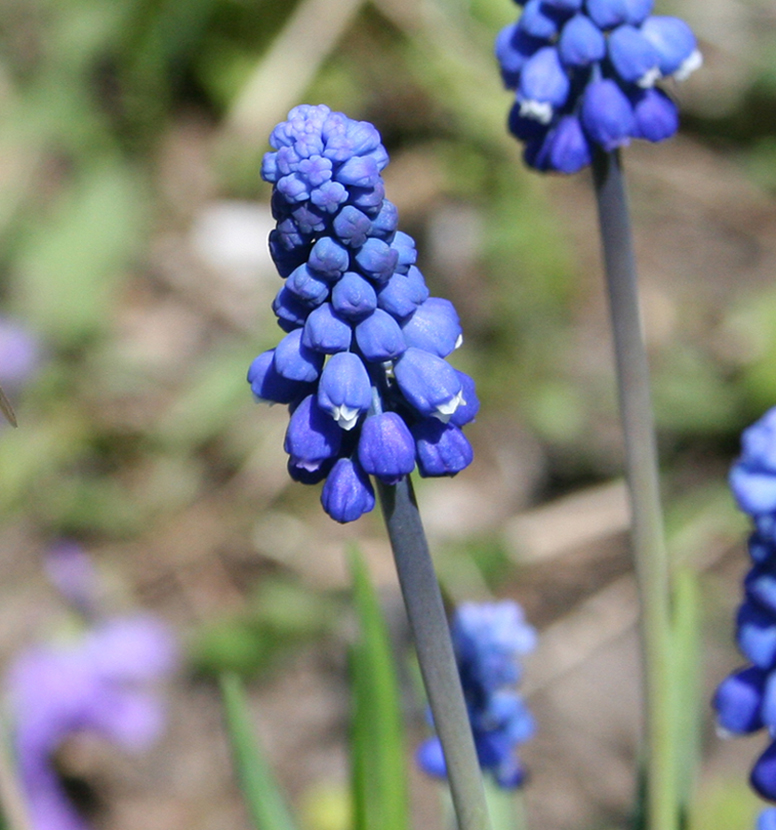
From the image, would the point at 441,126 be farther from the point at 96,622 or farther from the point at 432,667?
the point at 432,667

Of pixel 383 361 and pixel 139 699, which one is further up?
pixel 383 361

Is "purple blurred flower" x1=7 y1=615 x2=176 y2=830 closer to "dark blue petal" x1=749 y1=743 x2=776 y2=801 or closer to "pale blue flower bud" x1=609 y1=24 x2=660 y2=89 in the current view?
"dark blue petal" x1=749 y1=743 x2=776 y2=801

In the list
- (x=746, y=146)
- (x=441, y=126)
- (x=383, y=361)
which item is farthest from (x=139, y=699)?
(x=746, y=146)

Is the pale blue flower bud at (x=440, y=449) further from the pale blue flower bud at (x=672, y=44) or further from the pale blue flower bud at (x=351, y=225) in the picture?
the pale blue flower bud at (x=672, y=44)

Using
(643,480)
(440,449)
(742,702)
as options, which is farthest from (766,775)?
(440,449)

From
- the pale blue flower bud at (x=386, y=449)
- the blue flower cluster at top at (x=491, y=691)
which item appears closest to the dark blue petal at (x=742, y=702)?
the blue flower cluster at top at (x=491, y=691)

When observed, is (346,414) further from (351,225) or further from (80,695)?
(80,695)
